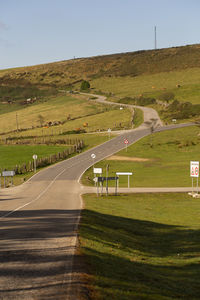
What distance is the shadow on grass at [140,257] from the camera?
14.1 metres

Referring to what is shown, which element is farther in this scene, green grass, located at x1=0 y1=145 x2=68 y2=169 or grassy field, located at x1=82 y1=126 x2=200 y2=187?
green grass, located at x1=0 y1=145 x2=68 y2=169

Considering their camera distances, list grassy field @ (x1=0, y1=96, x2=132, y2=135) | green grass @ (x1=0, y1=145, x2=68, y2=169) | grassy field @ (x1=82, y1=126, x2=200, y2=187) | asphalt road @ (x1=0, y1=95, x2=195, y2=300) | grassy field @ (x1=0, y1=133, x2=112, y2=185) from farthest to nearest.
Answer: grassy field @ (x1=0, y1=96, x2=132, y2=135), grassy field @ (x1=0, y1=133, x2=112, y2=185), green grass @ (x1=0, y1=145, x2=68, y2=169), grassy field @ (x1=82, y1=126, x2=200, y2=187), asphalt road @ (x1=0, y1=95, x2=195, y2=300)

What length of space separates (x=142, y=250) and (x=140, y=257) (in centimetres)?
209

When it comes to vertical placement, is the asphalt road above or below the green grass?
below

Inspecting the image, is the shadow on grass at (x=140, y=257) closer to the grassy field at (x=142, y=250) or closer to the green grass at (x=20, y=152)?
the grassy field at (x=142, y=250)

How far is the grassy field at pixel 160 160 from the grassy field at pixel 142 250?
759 inches

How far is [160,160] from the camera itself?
79.5m

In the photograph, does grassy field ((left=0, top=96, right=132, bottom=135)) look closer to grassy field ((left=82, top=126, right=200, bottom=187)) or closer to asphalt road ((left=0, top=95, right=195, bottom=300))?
grassy field ((left=82, top=126, right=200, bottom=187))

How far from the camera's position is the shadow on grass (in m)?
14.1

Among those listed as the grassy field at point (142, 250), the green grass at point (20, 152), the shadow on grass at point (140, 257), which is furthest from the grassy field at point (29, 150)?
the shadow on grass at point (140, 257)

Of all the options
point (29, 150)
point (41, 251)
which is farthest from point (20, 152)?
point (41, 251)

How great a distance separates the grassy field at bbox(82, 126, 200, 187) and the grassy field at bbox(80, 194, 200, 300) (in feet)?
63.3

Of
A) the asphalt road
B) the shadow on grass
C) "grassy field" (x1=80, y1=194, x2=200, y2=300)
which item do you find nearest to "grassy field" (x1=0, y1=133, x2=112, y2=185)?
the asphalt road

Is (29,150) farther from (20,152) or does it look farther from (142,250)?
(142,250)
